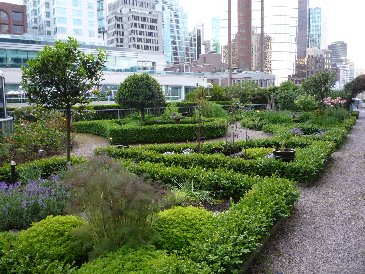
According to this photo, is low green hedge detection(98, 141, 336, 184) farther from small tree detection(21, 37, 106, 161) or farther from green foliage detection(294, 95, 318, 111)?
green foliage detection(294, 95, 318, 111)

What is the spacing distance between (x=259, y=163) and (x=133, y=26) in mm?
106027

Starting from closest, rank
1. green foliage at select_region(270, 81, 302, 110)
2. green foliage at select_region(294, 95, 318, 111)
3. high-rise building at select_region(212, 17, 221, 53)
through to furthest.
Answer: green foliage at select_region(294, 95, 318, 111), green foliage at select_region(270, 81, 302, 110), high-rise building at select_region(212, 17, 221, 53)

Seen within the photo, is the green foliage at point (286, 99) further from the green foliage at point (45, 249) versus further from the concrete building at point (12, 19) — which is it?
the concrete building at point (12, 19)

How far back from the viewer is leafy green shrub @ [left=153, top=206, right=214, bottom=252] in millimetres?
4863

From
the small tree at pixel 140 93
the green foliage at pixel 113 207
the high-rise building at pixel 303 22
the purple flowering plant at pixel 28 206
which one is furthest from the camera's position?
the high-rise building at pixel 303 22

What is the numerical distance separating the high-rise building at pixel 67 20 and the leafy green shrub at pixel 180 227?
270ft

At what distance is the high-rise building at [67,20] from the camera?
273ft

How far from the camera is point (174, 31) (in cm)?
13162

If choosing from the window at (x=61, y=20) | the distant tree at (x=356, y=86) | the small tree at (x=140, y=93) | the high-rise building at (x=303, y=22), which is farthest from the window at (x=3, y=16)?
the high-rise building at (x=303, y=22)

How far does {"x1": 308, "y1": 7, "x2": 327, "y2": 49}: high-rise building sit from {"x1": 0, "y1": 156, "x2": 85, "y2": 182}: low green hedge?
415ft

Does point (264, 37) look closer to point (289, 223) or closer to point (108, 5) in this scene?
point (108, 5)

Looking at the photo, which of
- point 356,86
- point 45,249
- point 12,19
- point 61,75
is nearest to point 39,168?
point 61,75

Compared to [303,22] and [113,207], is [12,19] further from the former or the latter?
[303,22]

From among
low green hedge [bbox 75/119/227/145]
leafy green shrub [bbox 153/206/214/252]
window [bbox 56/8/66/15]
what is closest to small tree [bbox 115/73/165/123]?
low green hedge [bbox 75/119/227/145]
